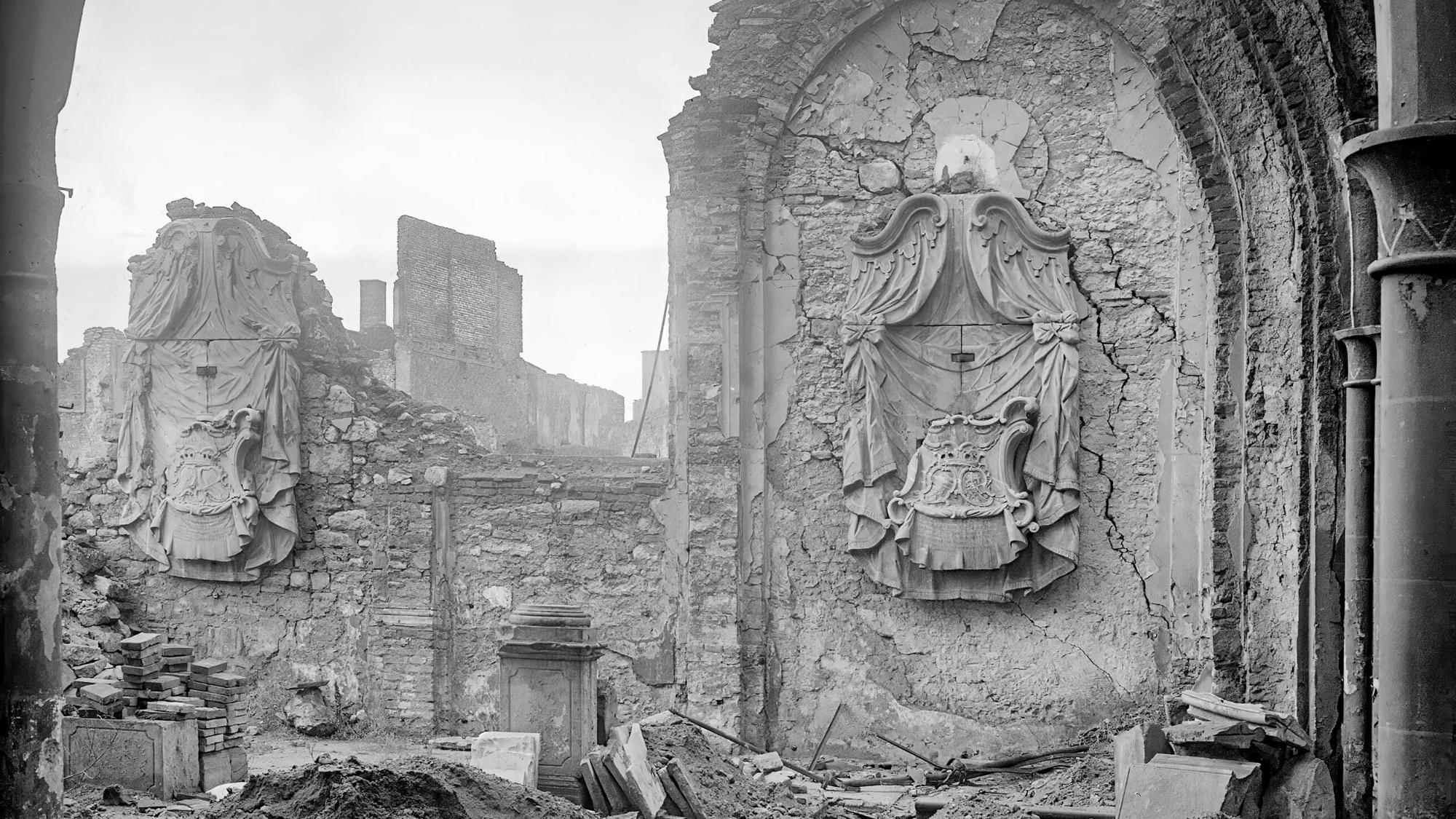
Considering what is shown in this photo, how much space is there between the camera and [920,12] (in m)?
9.15

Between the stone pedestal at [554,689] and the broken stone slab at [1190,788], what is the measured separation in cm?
307

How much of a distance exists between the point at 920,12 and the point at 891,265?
1.81 meters

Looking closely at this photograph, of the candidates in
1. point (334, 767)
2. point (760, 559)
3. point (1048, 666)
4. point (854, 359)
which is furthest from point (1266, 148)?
point (334, 767)

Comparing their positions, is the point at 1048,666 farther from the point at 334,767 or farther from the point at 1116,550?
the point at 334,767

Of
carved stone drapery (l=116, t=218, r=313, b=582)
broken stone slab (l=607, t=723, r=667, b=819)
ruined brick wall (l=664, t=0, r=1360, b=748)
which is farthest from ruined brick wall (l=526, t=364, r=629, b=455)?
broken stone slab (l=607, t=723, r=667, b=819)

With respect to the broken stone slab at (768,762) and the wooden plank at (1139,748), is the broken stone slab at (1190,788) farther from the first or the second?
the broken stone slab at (768,762)

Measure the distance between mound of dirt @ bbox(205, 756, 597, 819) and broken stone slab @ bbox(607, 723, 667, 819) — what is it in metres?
0.67

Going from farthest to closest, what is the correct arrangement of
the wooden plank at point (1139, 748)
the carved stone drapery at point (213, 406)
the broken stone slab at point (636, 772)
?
1. the carved stone drapery at point (213, 406)
2. the broken stone slab at point (636, 772)
3. the wooden plank at point (1139, 748)

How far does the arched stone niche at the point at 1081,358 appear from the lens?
8.80 meters

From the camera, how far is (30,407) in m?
3.47

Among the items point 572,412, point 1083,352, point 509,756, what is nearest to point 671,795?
point 509,756

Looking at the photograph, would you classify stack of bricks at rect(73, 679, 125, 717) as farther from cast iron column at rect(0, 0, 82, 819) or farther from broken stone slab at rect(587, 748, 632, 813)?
cast iron column at rect(0, 0, 82, 819)

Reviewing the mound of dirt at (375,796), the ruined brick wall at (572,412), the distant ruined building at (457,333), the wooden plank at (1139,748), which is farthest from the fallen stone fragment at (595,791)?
the ruined brick wall at (572,412)

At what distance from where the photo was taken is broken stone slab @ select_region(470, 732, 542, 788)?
23.5 feet
